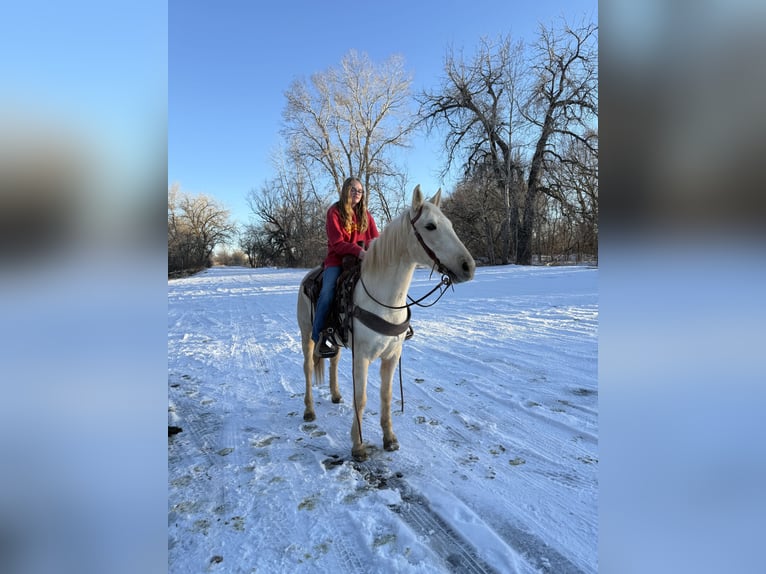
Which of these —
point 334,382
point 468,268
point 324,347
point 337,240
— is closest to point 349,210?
point 337,240

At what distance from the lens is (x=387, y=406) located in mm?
2875

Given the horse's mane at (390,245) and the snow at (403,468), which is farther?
the horse's mane at (390,245)

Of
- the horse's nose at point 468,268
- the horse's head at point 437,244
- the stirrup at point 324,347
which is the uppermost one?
the horse's head at point 437,244

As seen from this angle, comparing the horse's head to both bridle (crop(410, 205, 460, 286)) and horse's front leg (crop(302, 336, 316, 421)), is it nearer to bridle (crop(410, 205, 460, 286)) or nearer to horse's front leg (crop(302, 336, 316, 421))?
bridle (crop(410, 205, 460, 286))

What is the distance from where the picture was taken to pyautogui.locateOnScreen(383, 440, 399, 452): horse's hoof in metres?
Answer: 2.76

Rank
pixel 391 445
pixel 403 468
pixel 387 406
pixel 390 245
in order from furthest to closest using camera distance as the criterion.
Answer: pixel 387 406, pixel 391 445, pixel 390 245, pixel 403 468

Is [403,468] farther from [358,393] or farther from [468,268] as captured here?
[468,268]

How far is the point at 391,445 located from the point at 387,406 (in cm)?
29

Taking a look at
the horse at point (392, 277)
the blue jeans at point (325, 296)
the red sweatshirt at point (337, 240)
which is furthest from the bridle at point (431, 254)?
the blue jeans at point (325, 296)

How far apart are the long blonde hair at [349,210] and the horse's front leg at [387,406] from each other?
1.29m

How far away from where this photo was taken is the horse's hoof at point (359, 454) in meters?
2.64

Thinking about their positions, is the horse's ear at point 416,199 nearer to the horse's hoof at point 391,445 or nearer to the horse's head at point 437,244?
the horse's head at point 437,244
